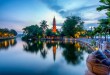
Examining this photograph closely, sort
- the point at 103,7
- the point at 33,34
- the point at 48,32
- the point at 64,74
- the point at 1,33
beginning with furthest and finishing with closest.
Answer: the point at 1,33 < the point at 33,34 < the point at 48,32 < the point at 64,74 < the point at 103,7

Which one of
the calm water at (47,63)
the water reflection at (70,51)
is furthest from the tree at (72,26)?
the calm water at (47,63)

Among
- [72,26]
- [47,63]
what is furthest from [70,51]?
[72,26]

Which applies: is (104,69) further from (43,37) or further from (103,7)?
(43,37)

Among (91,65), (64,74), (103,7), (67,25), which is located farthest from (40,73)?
(67,25)

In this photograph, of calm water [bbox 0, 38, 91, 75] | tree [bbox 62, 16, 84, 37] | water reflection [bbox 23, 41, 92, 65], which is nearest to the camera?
calm water [bbox 0, 38, 91, 75]

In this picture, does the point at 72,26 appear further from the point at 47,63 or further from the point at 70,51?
the point at 47,63

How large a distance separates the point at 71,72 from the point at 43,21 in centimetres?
7831

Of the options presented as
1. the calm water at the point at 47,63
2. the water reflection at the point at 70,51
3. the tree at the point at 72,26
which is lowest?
the calm water at the point at 47,63

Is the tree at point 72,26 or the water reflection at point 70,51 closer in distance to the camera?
the water reflection at point 70,51

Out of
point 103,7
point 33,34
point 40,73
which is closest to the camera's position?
point 103,7

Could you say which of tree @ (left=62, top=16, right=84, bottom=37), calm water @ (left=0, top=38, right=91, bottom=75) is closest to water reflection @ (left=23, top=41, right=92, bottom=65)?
calm water @ (left=0, top=38, right=91, bottom=75)

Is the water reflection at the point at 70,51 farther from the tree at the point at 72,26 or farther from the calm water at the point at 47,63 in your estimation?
the tree at the point at 72,26

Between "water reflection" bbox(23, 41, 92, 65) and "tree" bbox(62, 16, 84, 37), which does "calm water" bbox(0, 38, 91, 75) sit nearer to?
"water reflection" bbox(23, 41, 92, 65)

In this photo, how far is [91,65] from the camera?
1149 millimetres
